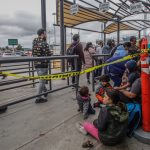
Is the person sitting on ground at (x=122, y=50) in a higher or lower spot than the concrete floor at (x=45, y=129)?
higher

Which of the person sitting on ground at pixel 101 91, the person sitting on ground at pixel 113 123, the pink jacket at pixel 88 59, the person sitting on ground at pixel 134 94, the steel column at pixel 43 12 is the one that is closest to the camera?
the person sitting on ground at pixel 113 123

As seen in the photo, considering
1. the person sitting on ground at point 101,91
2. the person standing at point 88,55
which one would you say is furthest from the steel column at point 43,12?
the person sitting on ground at point 101,91

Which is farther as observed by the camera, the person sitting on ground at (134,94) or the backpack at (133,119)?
the person sitting on ground at (134,94)

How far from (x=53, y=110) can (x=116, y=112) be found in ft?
5.85

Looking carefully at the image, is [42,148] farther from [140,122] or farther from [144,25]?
[144,25]

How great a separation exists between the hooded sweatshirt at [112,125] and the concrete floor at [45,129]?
0.13 m

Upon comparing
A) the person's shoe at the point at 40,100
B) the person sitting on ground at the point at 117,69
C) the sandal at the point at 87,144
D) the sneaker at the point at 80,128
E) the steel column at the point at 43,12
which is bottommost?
the sandal at the point at 87,144

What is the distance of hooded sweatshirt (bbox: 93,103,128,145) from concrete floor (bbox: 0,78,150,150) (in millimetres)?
127

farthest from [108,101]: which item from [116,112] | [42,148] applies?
[42,148]

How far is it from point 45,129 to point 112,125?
113cm

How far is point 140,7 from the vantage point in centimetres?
805

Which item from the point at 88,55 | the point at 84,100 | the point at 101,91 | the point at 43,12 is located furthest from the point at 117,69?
the point at 43,12

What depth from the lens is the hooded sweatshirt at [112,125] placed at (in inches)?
107

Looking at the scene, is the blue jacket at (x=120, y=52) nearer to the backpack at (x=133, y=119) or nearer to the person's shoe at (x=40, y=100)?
A: the person's shoe at (x=40, y=100)
